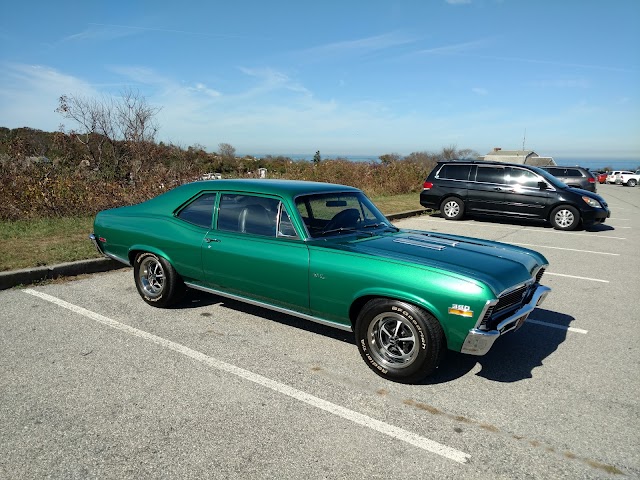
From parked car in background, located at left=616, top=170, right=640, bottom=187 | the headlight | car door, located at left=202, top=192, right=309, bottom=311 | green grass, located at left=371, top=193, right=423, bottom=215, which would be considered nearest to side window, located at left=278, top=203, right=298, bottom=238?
car door, located at left=202, top=192, right=309, bottom=311

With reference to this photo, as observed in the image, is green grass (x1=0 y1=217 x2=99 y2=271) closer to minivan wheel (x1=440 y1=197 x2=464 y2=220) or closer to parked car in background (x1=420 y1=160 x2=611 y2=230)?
minivan wheel (x1=440 y1=197 x2=464 y2=220)

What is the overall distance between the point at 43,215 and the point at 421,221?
8987 millimetres

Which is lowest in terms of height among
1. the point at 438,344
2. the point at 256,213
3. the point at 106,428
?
the point at 106,428

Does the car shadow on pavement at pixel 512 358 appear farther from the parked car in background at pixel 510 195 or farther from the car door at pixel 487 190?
the car door at pixel 487 190

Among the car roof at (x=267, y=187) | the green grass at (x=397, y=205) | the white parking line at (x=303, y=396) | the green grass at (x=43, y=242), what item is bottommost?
the white parking line at (x=303, y=396)

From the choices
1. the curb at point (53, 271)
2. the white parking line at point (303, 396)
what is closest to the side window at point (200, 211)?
the white parking line at point (303, 396)

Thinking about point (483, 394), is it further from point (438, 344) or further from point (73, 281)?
point (73, 281)

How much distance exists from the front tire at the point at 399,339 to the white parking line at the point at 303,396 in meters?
0.56

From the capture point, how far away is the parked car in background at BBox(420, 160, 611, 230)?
11.8 metres

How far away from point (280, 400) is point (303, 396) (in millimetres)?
171

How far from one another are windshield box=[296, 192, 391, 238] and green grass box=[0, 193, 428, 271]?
3.82 meters

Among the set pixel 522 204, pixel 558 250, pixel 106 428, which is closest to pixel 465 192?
pixel 522 204

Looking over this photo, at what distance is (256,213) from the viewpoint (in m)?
4.44

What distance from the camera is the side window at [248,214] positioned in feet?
14.2
